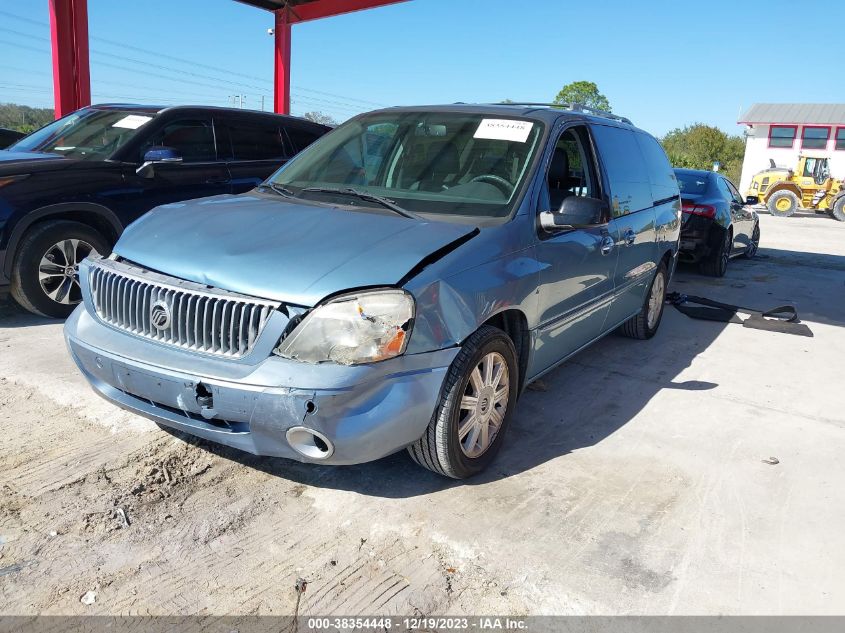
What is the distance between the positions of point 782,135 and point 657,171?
4399 cm

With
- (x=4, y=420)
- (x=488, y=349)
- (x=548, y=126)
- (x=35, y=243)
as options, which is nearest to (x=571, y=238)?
(x=548, y=126)

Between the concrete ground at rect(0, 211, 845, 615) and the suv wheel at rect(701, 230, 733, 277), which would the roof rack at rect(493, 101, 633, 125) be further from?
the suv wheel at rect(701, 230, 733, 277)

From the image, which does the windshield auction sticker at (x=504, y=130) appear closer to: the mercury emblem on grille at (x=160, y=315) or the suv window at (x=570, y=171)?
the suv window at (x=570, y=171)

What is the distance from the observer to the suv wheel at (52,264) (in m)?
5.20

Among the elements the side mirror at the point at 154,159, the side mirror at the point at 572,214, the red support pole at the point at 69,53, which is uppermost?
the red support pole at the point at 69,53

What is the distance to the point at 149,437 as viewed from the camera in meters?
3.51

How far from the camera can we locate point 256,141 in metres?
6.80

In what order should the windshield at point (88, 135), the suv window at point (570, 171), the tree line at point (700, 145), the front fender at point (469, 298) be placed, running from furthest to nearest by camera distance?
1. the tree line at point (700, 145)
2. the windshield at point (88, 135)
3. the suv window at point (570, 171)
4. the front fender at point (469, 298)

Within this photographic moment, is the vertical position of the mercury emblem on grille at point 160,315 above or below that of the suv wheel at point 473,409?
above

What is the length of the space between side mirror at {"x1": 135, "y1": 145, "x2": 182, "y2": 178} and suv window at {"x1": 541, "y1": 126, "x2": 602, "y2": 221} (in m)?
3.17

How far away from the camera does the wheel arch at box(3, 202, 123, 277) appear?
509 centimetres

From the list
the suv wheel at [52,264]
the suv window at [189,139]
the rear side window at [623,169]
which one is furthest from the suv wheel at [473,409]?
the suv window at [189,139]

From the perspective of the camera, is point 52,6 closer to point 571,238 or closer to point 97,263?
point 97,263

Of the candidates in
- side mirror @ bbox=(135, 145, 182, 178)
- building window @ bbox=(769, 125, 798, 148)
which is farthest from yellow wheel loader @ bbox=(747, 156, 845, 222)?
side mirror @ bbox=(135, 145, 182, 178)
